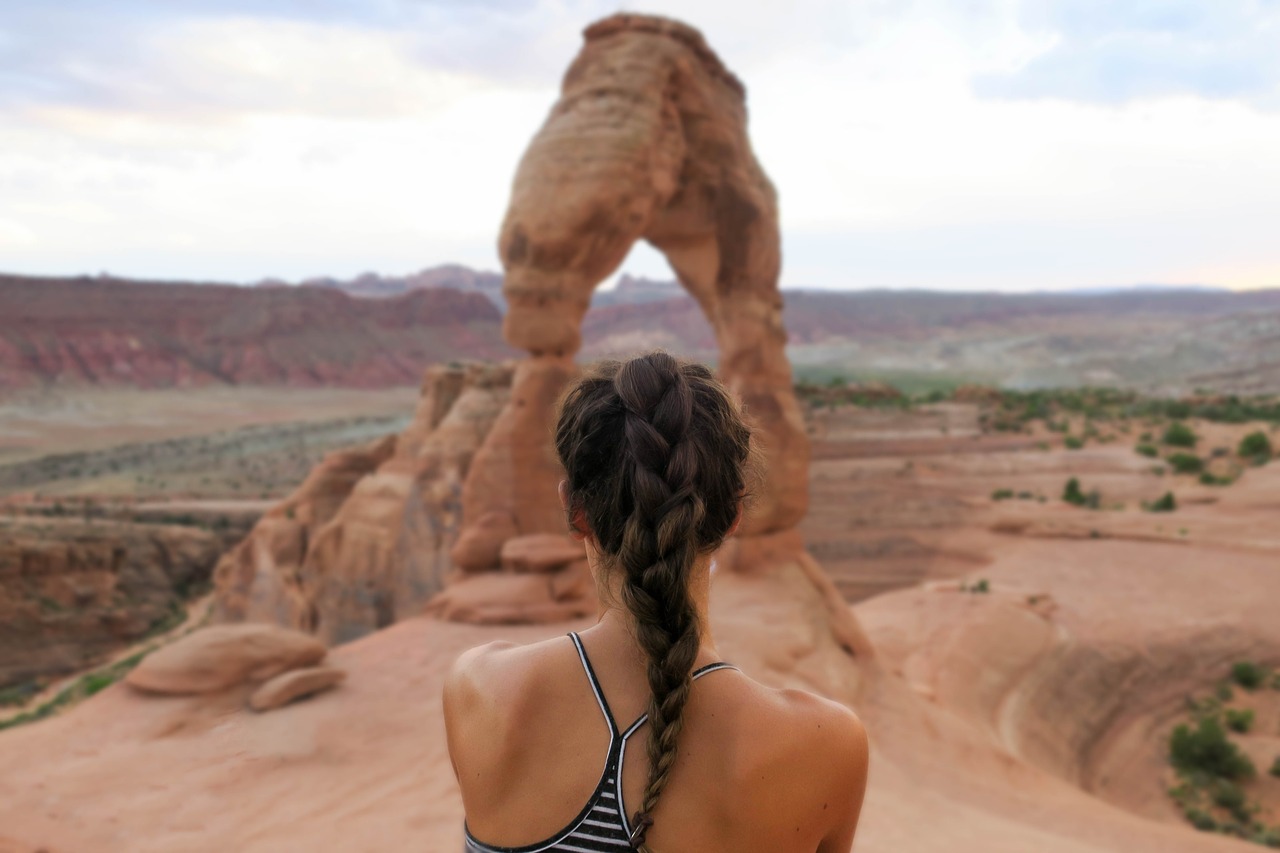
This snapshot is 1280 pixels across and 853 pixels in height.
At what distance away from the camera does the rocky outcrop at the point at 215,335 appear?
57.1 metres

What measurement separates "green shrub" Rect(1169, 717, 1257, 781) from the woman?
35.5 feet

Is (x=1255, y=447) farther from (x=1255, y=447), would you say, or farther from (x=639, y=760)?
(x=639, y=760)

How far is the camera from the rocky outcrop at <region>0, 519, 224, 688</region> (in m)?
15.4

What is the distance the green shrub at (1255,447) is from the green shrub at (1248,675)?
12232 mm

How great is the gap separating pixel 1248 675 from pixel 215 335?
6917cm

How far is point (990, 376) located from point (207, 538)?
70119mm

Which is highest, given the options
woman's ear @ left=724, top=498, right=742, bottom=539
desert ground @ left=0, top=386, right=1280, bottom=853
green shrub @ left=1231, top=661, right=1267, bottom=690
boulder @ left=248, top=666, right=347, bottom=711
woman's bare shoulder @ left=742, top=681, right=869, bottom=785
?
woman's ear @ left=724, top=498, right=742, bottom=539

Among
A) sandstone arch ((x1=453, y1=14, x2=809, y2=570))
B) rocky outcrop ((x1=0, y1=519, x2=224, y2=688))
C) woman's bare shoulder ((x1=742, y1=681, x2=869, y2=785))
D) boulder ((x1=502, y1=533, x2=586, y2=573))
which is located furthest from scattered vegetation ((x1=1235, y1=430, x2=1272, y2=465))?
rocky outcrop ((x1=0, y1=519, x2=224, y2=688))

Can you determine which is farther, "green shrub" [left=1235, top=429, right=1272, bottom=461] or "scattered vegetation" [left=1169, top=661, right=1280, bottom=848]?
"green shrub" [left=1235, top=429, right=1272, bottom=461]

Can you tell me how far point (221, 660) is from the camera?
6.79 m

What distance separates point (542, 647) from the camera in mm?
1543

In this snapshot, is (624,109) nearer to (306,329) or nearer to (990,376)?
(306,329)

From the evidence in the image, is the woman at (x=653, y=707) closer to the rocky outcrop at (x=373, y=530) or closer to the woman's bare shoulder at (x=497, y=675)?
the woman's bare shoulder at (x=497, y=675)

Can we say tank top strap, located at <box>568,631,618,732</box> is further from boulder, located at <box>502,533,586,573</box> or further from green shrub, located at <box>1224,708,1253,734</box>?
green shrub, located at <box>1224,708,1253,734</box>
